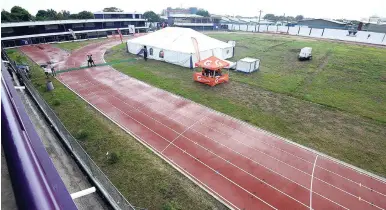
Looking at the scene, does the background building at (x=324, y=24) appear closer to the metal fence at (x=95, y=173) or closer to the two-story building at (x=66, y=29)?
the two-story building at (x=66, y=29)

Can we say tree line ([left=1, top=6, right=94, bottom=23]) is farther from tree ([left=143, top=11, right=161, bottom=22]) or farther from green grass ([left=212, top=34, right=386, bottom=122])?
green grass ([left=212, top=34, right=386, bottom=122])

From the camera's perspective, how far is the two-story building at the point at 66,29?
131ft

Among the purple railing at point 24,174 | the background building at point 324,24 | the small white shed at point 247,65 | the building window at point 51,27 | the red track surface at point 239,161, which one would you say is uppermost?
the purple railing at point 24,174

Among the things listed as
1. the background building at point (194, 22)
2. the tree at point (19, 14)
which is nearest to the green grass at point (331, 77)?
the background building at point (194, 22)

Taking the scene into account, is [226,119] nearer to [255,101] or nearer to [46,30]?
[255,101]

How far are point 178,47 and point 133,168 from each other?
20794 millimetres

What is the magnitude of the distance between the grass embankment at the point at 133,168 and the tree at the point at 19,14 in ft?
158

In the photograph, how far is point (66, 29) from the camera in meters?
47.3

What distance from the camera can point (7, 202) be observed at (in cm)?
218

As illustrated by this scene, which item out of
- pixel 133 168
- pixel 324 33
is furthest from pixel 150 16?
pixel 133 168

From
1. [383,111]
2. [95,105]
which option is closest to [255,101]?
[383,111]

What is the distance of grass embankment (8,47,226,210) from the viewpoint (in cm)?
880

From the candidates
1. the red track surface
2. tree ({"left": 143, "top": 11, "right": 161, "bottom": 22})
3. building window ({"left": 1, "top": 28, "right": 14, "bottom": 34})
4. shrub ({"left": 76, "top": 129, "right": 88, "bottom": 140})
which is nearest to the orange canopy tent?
the red track surface

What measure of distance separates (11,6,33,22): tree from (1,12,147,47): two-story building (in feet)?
32.9
